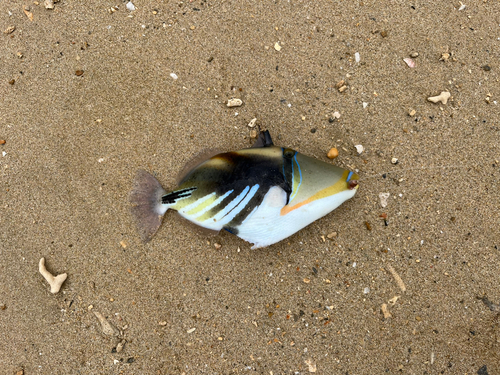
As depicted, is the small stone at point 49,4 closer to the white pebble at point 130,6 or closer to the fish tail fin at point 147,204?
the white pebble at point 130,6

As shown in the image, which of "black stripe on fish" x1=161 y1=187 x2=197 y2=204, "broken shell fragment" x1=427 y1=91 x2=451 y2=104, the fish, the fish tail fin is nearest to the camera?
the fish

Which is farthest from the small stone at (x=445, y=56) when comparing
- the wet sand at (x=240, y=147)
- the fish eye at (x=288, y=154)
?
the fish eye at (x=288, y=154)

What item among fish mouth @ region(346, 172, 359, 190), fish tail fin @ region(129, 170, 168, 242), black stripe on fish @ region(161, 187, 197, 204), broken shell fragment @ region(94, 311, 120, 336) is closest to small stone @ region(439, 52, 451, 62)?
fish mouth @ region(346, 172, 359, 190)

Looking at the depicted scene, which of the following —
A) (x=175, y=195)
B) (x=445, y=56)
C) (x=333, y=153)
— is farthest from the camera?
(x=445, y=56)

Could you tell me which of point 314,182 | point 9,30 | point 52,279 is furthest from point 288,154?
point 9,30

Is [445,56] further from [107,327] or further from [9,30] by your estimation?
[9,30]

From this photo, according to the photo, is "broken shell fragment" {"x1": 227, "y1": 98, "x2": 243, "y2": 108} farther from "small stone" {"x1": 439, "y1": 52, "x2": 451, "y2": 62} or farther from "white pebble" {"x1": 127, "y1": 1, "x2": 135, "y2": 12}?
"small stone" {"x1": 439, "y1": 52, "x2": 451, "y2": 62}
